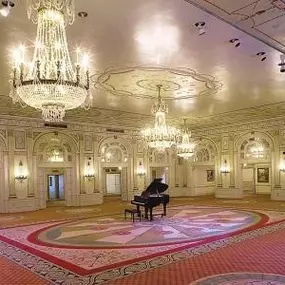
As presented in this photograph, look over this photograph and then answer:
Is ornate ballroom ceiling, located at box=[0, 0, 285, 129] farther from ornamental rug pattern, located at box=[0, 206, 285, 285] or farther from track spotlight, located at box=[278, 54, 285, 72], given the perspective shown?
ornamental rug pattern, located at box=[0, 206, 285, 285]

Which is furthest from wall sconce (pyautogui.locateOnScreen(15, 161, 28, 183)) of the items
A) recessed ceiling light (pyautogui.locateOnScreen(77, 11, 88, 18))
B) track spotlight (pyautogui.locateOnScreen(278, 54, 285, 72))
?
track spotlight (pyautogui.locateOnScreen(278, 54, 285, 72))

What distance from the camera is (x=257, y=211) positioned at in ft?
41.5

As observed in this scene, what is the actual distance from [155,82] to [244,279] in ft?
18.7

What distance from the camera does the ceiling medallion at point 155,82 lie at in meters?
8.30

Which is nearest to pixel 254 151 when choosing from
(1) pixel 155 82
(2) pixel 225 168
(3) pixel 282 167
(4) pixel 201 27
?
(2) pixel 225 168

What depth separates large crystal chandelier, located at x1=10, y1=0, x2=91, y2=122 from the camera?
14.4 feet

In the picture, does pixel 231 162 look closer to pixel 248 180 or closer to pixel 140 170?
pixel 140 170

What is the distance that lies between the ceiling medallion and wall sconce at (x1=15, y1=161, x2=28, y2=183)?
6.63 m

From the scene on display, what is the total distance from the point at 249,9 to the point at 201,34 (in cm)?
104

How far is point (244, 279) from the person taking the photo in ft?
17.0

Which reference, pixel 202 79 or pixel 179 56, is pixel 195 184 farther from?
pixel 179 56

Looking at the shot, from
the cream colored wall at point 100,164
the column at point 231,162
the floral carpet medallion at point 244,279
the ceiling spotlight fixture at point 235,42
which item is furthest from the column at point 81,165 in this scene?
the floral carpet medallion at point 244,279

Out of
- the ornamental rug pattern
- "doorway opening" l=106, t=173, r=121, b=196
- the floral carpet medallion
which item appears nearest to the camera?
the floral carpet medallion

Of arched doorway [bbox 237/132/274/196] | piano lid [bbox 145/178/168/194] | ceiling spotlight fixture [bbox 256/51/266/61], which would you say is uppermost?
ceiling spotlight fixture [bbox 256/51/266/61]
